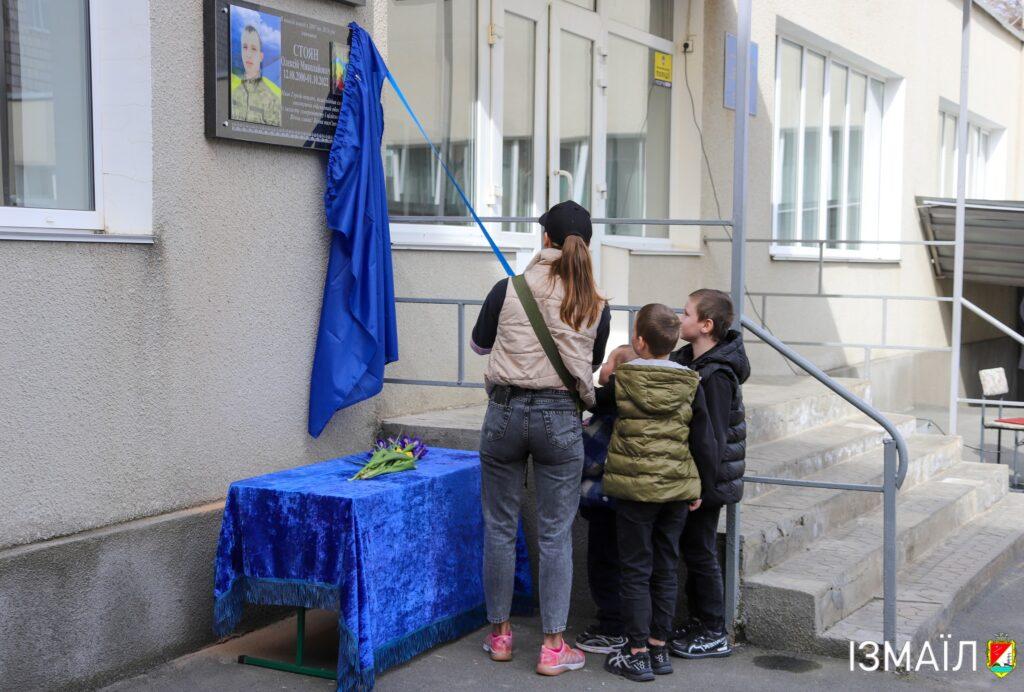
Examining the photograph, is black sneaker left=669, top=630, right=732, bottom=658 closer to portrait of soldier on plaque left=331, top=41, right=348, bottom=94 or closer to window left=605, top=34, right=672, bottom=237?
portrait of soldier on plaque left=331, top=41, right=348, bottom=94

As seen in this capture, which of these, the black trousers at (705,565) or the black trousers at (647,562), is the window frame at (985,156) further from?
the black trousers at (647,562)

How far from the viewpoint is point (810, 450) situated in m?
6.34

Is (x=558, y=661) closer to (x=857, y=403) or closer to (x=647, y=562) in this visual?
(x=647, y=562)

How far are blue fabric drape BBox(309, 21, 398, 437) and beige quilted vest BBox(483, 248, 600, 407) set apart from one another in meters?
0.94

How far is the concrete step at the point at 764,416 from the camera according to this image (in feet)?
17.8

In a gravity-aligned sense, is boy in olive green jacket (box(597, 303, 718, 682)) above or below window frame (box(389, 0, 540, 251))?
below

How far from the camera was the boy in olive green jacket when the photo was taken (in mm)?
4234

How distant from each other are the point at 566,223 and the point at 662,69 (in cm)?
495

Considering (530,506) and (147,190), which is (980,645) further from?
(147,190)

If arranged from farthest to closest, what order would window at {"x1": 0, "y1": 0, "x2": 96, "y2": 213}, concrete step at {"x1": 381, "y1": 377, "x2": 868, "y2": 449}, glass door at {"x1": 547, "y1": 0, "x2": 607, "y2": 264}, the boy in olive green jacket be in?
glass door at {"x1": 547, "y1": 0, "x2": 607, "y2": 264}
concrete step at {"x1": 381, "y1": 377, "x2": 868, "y2": 449}
the boy in olive green jacket
window at {"x1": 0, "y1": 0, "x2": 96, "y2": 213}

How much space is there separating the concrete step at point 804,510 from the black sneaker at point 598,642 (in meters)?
0.59

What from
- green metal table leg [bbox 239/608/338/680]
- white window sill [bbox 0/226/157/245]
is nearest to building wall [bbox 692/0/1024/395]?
green metal table leg [bbox 239/608/338/680]

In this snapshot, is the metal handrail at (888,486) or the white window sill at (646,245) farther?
the white window sill at (646,245)

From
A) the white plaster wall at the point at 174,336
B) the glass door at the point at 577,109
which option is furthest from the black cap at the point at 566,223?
the glass door at the point at 577,109
